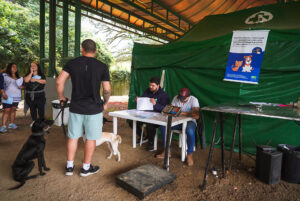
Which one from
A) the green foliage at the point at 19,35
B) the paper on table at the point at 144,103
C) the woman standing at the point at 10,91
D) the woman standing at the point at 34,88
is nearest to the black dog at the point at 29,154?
the paper on table at the point at 144,103

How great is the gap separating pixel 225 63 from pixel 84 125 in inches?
119

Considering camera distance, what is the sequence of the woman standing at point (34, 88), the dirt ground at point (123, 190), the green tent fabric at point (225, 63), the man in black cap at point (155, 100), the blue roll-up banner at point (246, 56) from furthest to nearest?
the woman standing at point (34, 88) → the man in black cap at point (155, 100) → the blue roll-up banner at point (246, 56) → the green tent fabric at point (225, 63) → the dirt ground at point (123, 190)

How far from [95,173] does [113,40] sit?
20.7 m

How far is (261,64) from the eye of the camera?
3721 millimetres

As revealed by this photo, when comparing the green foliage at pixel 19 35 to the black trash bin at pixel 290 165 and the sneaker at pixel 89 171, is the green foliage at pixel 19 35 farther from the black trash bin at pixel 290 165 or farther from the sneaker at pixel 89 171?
the black trash bin at pixel 290 165

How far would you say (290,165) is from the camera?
111 inches

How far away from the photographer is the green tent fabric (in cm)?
354

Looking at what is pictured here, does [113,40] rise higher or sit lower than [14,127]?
higher

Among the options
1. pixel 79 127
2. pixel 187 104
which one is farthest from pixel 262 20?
pixel 79 127

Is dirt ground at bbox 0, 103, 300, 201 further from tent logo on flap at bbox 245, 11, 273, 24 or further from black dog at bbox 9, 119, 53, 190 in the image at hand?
tent logo on flap at bbox 245, 11, 273, 24

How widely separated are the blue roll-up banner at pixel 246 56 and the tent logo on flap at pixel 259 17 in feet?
2.04

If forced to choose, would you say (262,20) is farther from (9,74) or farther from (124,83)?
(124,83)

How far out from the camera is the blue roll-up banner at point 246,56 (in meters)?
3.72

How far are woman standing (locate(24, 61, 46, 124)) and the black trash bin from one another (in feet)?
16.8
